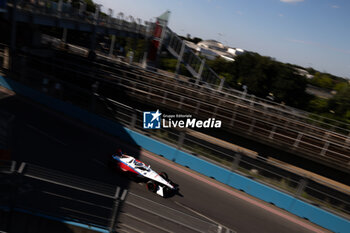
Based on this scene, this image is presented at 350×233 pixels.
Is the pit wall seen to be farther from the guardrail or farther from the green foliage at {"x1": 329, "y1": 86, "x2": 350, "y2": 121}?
the green foliage at {"x1": 329, "y1": 86, "x2": 350, "y2": 121}

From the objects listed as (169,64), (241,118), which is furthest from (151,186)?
(169,64)

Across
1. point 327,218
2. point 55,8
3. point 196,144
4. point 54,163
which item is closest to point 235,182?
point 196,144

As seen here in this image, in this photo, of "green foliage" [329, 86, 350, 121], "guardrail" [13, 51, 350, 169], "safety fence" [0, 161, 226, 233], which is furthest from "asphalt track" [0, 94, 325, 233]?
"green foliage" [329, 86, 350, 121]

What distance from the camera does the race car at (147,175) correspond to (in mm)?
8680

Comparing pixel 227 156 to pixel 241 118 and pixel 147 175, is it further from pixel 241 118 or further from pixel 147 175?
pixel 241 118

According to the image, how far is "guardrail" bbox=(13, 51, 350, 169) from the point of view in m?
12.2

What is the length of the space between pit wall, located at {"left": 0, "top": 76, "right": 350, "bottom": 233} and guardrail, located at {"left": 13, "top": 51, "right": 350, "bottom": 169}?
1902 mm

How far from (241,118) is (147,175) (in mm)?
7916

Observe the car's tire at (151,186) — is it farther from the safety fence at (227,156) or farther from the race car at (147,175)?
the safety fence at (227,156)

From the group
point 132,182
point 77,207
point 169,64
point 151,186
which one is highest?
point 169,64

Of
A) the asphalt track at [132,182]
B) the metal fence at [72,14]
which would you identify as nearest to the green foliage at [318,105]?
the metal fence at [72,14]

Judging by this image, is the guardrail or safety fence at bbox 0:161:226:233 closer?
safety fence at bbox 0:161:226:233

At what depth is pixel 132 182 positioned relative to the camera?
29.7 feet

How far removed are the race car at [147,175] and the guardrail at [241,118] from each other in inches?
242
